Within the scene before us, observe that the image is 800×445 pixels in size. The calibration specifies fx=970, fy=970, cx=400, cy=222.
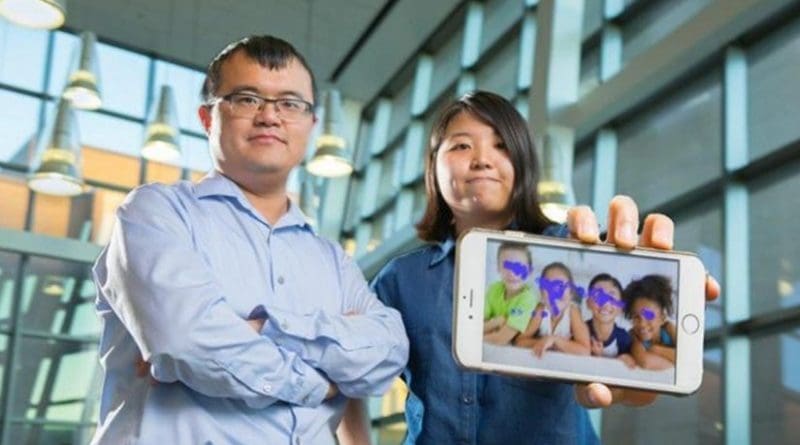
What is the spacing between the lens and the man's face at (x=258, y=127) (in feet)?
5.36

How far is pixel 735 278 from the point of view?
5.92 m

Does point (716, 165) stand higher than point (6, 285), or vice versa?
point (716, 165)

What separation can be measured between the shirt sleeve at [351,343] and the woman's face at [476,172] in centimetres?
24

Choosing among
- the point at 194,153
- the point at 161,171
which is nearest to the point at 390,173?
the point at 194,153

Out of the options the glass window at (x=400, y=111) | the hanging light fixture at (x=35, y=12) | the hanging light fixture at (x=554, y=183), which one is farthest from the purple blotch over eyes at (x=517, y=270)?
the glass window at (x=400, y=111)

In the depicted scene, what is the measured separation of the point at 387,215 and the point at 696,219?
6.24 metres

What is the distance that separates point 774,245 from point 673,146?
1.27 meters

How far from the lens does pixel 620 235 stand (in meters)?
1.38

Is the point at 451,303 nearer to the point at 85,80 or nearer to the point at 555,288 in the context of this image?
the point at 555,288

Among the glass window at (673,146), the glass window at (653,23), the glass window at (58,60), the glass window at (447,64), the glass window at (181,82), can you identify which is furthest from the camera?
the glass window at (181,82)

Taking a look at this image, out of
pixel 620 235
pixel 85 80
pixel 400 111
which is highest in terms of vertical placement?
pixel 400 111

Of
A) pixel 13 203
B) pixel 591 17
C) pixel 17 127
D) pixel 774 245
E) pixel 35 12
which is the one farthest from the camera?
pixel 17 127

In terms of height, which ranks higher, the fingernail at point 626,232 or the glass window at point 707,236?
the glass window at point 707,236

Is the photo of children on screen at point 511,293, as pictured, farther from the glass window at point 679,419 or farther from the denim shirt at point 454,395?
the glass window at point 679,419
